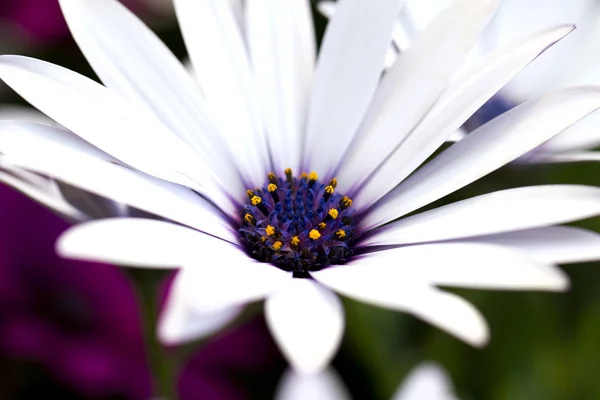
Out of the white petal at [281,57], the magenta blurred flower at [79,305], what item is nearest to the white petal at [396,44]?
the white petal at [281,57]

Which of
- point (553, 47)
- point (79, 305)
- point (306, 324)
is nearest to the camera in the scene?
point (306, 324)

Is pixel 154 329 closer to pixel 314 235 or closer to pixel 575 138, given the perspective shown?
pixel 314 235

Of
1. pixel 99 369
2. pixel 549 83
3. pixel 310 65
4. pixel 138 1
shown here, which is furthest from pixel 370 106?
pixel 138 1

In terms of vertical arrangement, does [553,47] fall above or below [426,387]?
above

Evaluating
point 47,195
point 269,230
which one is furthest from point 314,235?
point 47,195

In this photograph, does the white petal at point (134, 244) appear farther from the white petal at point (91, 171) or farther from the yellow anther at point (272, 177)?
the yellow anther at point (272, 177)

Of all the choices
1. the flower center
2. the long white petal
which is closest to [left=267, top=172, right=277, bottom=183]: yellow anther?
the flower center
